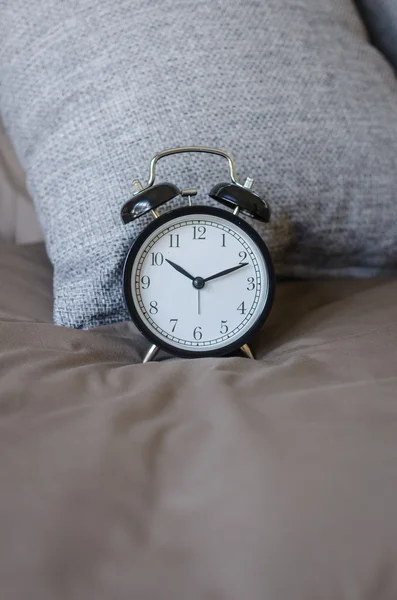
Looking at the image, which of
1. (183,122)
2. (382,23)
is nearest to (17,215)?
(183,122)

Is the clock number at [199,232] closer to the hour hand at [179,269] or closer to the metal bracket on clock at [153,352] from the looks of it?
the hour hand at [179,269]

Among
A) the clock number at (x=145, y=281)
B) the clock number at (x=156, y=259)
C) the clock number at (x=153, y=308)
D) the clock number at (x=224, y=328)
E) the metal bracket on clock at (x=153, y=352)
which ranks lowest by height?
the metal bracket on clock at (x=153, y=352)

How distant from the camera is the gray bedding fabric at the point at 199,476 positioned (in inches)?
17.1

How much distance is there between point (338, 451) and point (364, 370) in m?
0.18

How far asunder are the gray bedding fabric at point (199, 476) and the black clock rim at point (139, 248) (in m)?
0.07

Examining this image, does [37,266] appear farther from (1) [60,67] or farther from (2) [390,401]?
(2) [390,401]

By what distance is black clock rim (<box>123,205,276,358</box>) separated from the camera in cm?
82

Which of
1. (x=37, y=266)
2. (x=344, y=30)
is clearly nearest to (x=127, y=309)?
(x=37, y=266)

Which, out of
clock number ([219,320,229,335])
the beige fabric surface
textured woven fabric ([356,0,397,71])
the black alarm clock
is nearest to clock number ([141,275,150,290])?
the black alarm clock

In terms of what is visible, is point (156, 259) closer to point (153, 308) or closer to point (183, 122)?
point (153, 308)

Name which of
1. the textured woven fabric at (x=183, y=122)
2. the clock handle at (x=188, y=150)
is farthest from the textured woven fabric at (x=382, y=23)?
the clock handle at (x=188, y=150)

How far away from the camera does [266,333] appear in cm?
91

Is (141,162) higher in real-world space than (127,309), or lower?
higher

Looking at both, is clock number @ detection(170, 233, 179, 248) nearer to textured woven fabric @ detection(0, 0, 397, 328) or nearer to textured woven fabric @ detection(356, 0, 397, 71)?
textured woven fabric @ detection(0, 0, 397, 328)
